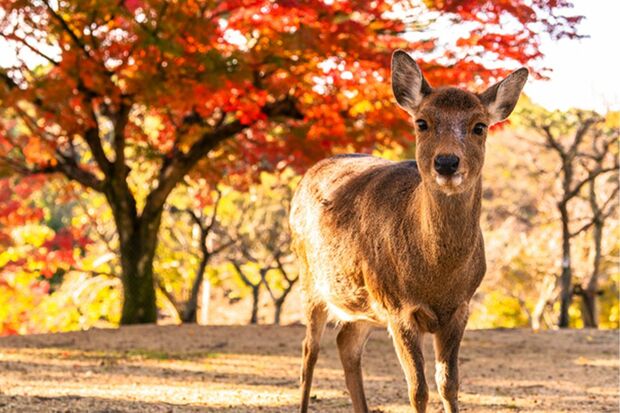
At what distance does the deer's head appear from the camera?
14.2 feet

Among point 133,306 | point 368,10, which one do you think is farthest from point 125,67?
point 133,306

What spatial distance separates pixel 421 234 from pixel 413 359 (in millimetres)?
724

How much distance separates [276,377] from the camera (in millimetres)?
8914

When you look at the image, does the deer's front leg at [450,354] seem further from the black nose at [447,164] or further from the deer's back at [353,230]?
the black nose at [447,164]

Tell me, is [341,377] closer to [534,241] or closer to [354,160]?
[354,160]

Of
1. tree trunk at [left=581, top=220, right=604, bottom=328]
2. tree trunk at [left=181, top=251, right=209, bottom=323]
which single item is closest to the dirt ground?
tree trunk at [left=181, top=251, right=209, bottom=323]

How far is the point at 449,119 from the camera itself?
4543 mm

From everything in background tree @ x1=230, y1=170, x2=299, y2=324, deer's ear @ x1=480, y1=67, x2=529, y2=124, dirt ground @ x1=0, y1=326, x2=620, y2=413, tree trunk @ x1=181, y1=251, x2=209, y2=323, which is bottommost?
dirt ground @ x1=0, y1=326, x2=620, y2=413

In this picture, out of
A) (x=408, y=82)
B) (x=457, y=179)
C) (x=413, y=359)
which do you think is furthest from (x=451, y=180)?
(x=413, y=359)

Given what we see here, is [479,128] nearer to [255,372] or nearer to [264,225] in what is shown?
[255,372]

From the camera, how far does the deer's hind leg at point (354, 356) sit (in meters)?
6.22

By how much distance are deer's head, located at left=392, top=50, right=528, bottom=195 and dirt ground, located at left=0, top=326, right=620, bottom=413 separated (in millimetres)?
3139

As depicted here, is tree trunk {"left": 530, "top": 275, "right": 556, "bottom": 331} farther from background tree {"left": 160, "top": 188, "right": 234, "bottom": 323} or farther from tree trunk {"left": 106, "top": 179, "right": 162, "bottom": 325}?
tree trunk {"left": 106, "top": 179, "right": 162, "bottom": 325}

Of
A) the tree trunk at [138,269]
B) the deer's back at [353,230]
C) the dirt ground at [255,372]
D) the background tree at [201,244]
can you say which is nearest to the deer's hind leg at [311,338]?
the deer's back at [353,230]
